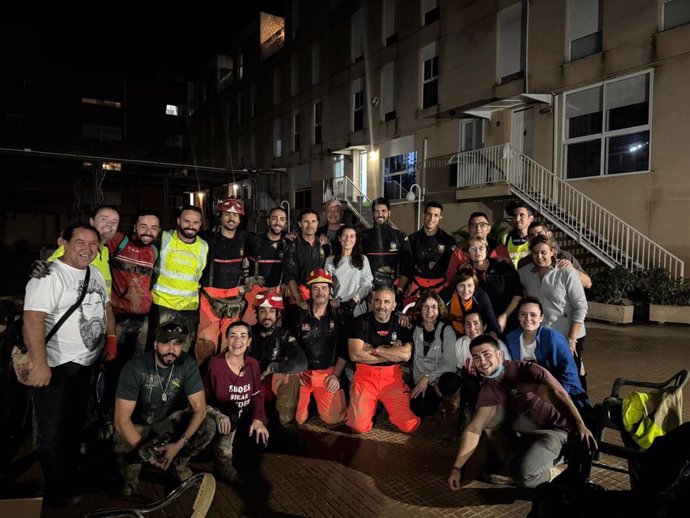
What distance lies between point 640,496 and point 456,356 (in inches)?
102

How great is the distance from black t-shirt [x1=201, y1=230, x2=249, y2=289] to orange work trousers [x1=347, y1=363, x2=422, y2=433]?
166 cm

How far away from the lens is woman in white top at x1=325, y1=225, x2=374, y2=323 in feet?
17.2

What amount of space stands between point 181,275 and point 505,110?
483 inches

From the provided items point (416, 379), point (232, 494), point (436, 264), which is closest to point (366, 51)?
point (436, 264)

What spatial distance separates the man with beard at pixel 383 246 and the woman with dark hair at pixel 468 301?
132 centimetres

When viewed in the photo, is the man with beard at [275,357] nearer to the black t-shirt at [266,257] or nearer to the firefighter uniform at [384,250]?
the black t-shirt at [266,257]

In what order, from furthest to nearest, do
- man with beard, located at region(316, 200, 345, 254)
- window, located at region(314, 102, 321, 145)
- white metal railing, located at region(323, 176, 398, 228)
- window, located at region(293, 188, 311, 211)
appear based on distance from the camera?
window, located at region(293, 188, 311, 211) → window, located at region(314, 102, 321, 145) → white metal railing, located at region(323, 176, 398, 228) → man with beard, located at region(316, 200, 345, 254)

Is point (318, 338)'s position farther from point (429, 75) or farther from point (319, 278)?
point (429, 75)

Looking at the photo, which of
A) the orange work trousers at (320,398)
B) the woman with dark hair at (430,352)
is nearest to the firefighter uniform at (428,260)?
the woman with dark hair at (430,352)

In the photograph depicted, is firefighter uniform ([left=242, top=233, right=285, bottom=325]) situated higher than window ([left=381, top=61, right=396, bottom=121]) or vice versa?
window ([left=381, top=61, right=396, bottom=121])

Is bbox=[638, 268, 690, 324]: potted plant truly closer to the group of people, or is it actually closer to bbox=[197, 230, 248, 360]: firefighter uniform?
the group of people

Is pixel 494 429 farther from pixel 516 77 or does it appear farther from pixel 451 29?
pixel 451 29

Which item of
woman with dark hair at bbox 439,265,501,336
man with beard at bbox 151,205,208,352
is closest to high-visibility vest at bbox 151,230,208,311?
man with beard at bbox 151,205,208,352

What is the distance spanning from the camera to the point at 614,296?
30.3 feet
